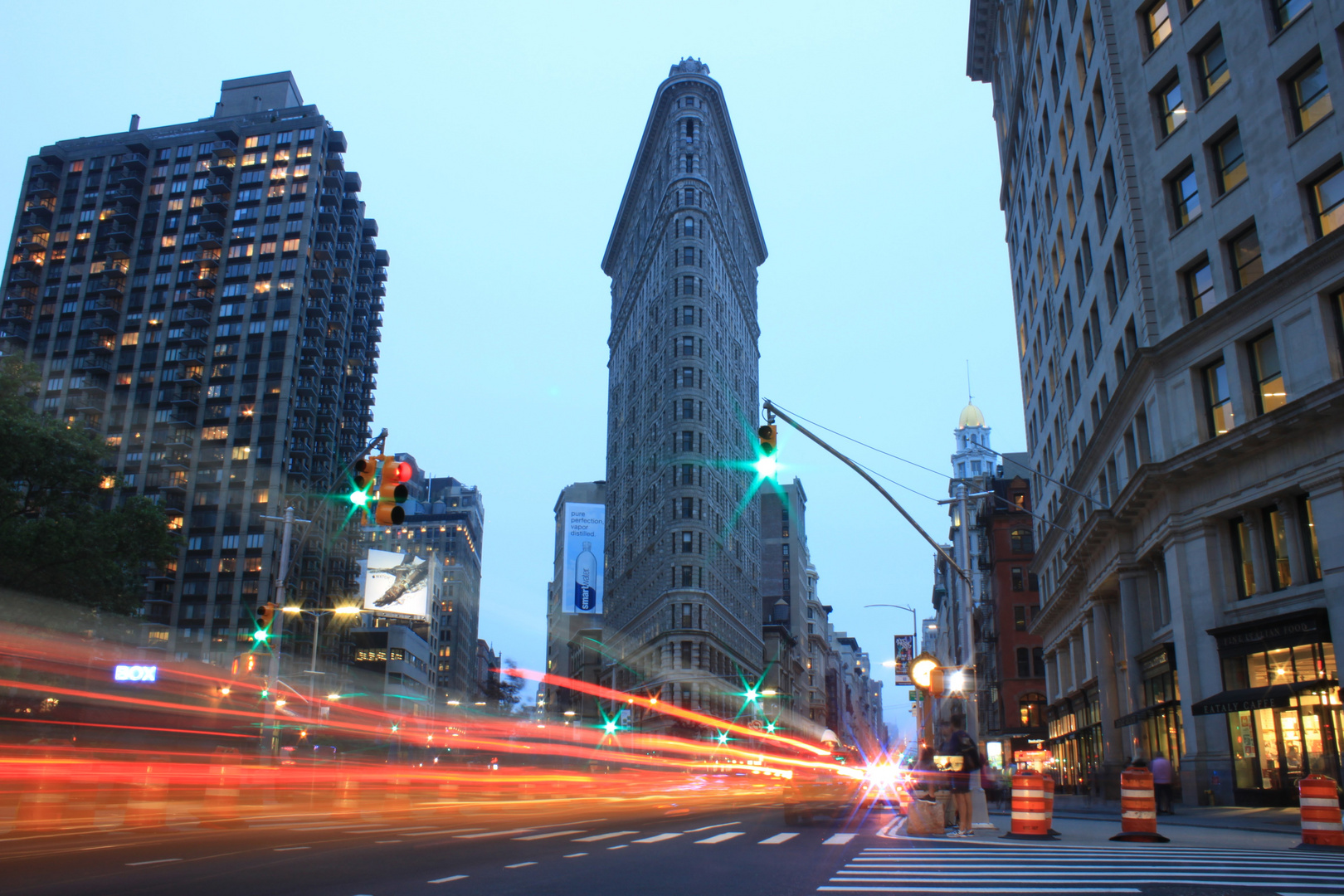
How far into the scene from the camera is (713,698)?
4075 inches

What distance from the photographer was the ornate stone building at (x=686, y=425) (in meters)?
104

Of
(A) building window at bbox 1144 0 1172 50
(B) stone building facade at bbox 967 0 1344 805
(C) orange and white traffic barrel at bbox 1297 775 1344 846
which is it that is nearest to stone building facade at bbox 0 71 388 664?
(B) stone building facade at bbox 967 0 1344 805

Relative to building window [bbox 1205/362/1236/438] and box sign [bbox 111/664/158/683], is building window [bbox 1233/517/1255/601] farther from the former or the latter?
box sign [bbox 111/664/158/683]

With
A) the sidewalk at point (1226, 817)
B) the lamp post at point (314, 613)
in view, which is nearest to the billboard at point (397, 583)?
the lamp post at point (314, 613)

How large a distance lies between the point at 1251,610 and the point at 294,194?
123769 mm

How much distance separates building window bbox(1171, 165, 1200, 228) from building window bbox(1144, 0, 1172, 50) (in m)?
4.82

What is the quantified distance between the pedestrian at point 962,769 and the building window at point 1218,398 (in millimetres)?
16763

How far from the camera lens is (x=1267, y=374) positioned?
1160 inches

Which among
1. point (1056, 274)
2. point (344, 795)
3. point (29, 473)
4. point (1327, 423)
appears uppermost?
point (1056, 274)

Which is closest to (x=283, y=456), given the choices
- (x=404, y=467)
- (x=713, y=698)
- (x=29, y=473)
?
(x=713, y=698)

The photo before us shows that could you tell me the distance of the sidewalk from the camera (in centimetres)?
2166

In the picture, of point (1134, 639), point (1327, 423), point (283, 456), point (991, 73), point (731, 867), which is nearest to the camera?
point (731, 867)

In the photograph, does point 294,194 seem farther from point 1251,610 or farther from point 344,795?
point 1251,610

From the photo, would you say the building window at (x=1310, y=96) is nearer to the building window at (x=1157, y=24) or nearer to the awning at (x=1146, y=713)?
the building window at (x=1157, y=24)
